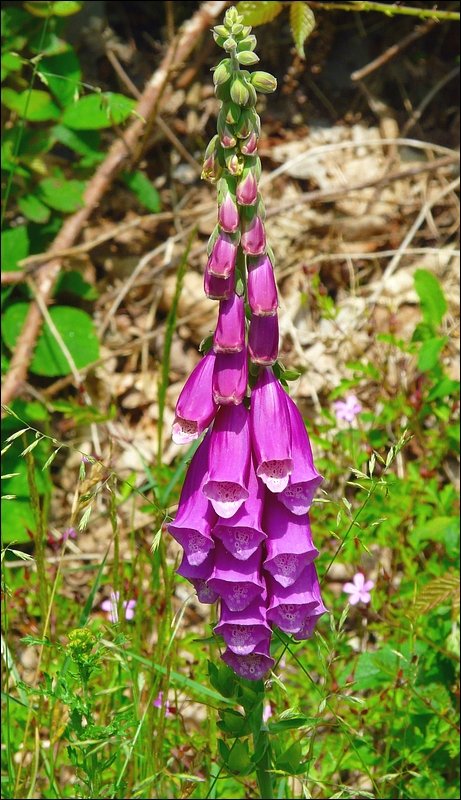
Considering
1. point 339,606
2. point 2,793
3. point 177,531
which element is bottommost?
point 2,793

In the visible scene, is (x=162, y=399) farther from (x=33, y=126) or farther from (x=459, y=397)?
(x=33, y=126)

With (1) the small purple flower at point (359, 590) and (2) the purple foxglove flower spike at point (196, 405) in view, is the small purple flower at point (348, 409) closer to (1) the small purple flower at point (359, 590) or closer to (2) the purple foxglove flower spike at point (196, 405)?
(1) the small purple flower at point (359, 590)

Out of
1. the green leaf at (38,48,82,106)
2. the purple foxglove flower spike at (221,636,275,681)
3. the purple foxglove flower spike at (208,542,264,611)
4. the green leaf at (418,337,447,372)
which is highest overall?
the green leaf at (38,48,82,106)

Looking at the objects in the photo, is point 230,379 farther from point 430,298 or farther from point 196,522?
point 430,298

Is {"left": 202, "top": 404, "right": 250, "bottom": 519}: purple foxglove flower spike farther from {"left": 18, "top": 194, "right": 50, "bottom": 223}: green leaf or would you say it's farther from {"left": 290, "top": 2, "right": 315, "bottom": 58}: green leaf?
{"left": 18, "top": 194, "right": 50, "bottom": 223}: green leaf

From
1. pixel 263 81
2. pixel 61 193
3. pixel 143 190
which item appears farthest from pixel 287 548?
pixel 143 190

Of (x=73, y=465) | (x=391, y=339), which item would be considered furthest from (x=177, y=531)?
(x=73, y=465)

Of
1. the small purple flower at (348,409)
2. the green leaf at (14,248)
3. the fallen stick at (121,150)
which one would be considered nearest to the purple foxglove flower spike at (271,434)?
the small purple flower at (348,409)

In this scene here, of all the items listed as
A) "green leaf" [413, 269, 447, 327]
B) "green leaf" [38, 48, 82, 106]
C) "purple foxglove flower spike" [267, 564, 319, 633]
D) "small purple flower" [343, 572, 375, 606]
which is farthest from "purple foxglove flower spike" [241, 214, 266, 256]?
"green leaf" [38, 48, 82, 106]
